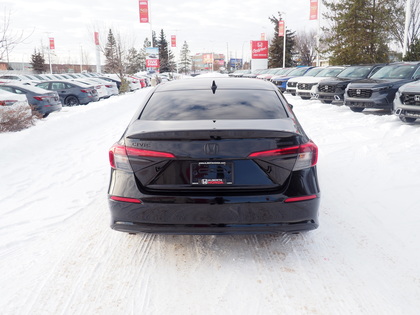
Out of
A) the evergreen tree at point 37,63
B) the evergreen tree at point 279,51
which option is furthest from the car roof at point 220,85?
the evergreen tree at point 37,63

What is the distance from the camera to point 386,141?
8062mm

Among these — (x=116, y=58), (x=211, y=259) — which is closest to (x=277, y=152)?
(x=211, y=259)

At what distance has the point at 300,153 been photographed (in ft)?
9.88

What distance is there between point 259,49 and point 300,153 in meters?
50.3

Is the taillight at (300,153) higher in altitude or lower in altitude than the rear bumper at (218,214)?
higher

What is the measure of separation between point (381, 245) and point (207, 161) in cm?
204

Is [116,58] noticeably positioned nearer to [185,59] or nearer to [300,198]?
[300,198]

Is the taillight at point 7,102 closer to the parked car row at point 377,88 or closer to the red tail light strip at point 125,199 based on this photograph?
the red tail light strip at point 125,199

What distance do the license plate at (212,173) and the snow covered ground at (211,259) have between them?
0.82 metres

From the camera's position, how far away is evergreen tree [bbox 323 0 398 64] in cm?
2556

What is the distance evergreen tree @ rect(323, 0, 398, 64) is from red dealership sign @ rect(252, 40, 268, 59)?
23765 millimetres

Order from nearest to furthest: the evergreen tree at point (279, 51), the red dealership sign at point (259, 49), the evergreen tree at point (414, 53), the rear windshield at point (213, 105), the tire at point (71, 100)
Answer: the rear windshield at point (213, 105) < the tire at point (71, 100) < the evergreen tree at point (414, 53) < the red dealership sign at point (259, 49) < the evergreen tree at point (279, 51)

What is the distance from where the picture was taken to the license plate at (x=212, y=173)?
291 cm

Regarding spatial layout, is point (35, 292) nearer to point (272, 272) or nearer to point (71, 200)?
point (272, 272)
